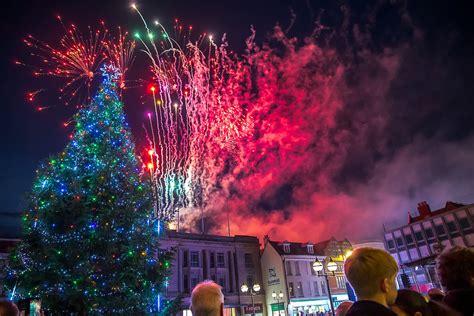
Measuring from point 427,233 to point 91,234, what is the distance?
181ft

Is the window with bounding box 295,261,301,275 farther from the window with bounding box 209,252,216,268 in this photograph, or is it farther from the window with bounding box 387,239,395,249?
the window with bounding box 387,239,395,249

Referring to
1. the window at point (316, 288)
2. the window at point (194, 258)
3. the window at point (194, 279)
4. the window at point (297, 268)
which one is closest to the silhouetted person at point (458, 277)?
the window at point (194, 279)

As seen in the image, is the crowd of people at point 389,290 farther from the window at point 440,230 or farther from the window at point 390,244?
the window at point 390,244

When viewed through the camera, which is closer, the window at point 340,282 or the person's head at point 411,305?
the person's head at point 411,305

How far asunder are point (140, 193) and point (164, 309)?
188 inches

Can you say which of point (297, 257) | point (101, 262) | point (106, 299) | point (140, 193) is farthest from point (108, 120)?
point (297, 257)

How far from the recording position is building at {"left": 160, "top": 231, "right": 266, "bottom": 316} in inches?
1476

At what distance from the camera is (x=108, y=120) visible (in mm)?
14070

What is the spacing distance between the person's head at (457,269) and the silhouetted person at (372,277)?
1.17m

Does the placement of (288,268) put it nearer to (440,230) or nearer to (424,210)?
(440,230)

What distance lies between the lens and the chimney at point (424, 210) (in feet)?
175

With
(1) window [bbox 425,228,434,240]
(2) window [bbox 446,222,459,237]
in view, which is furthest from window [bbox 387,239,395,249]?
(2) window [bbox 446,222,459,237]

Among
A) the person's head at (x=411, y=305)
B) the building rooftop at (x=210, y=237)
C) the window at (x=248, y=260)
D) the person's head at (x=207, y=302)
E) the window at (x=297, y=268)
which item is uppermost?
the building rooftop at (x=210, y=237)

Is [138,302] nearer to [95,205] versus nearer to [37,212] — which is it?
[95,205]
